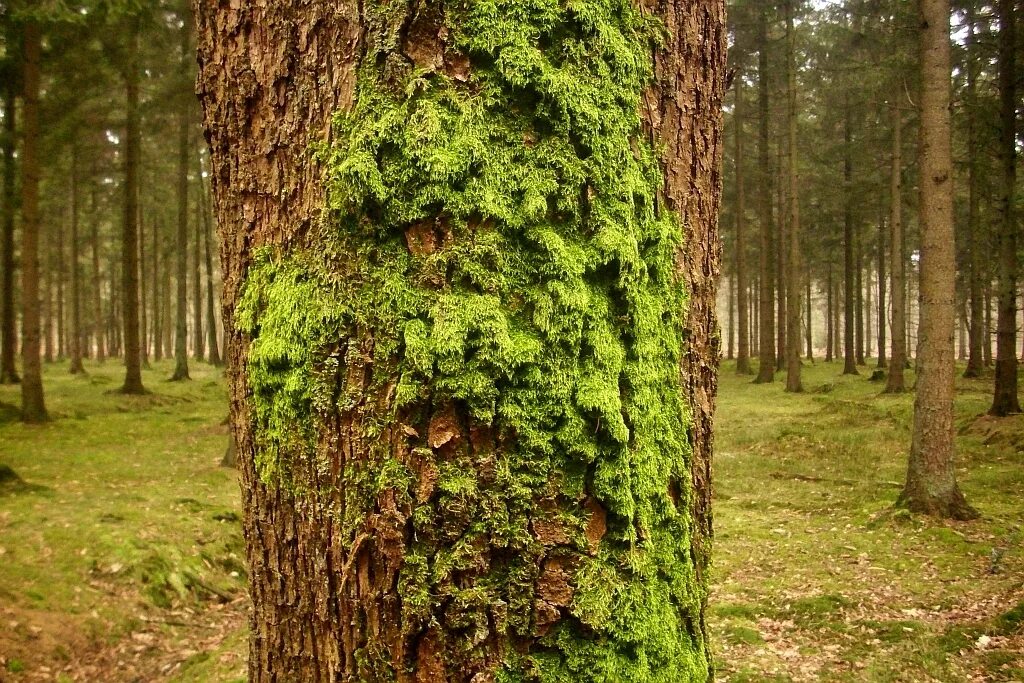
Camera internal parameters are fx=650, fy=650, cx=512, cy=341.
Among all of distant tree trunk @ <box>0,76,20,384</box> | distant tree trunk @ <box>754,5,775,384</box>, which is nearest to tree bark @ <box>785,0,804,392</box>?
distant tree trunk @ <box>754,5,775,384</box>

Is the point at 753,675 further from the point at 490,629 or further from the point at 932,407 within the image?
the point at 932,407

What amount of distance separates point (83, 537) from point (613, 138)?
24.3 feet

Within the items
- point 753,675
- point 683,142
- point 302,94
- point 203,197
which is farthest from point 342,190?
point 203,197

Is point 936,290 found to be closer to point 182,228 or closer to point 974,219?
point 974,219

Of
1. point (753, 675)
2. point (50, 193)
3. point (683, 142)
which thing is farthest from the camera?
point (50, 193)

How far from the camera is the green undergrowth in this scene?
16.0ft

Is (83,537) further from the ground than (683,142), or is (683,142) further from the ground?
(683,142)

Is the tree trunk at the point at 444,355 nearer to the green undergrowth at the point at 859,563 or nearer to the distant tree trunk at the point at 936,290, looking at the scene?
the green undergrowth at the point at 859,563

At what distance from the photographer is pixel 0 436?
445 inches

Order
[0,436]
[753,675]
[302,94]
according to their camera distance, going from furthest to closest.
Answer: [0,436] → [753,675] → [302,94]

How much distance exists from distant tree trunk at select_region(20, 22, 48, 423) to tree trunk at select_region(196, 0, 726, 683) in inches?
542

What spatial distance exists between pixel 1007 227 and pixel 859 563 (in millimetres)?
10100

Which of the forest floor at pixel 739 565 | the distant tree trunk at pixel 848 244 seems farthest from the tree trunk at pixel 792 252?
the forest floor at pixel 739 565

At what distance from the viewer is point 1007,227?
13172mm
